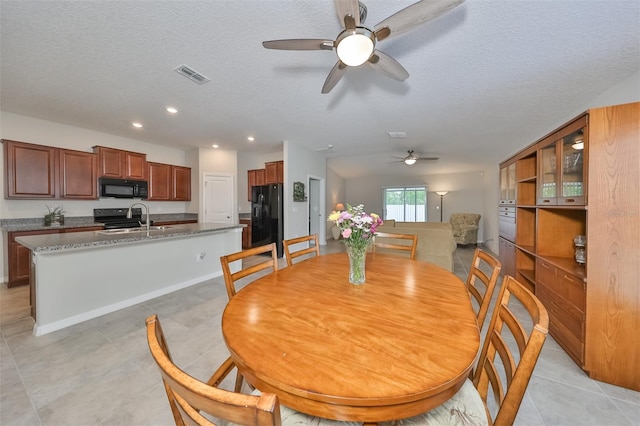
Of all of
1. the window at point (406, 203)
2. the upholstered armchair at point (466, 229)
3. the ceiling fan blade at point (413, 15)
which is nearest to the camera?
the ceiling fan blade at point (413, 15)

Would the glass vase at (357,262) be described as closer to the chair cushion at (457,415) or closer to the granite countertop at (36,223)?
the chair cushion at (457,415)

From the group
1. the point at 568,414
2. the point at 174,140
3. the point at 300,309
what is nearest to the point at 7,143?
the point at 174,140

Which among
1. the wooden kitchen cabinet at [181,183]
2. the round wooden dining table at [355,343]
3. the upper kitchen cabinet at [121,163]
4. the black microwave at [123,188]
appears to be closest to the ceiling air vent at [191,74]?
the round wooden dining table at [355,343]

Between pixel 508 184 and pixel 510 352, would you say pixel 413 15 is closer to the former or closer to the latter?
pixel 510 352

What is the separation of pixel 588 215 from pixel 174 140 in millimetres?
5782

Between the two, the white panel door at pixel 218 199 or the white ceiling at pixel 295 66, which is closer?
the white ceiling at pixel 295 66

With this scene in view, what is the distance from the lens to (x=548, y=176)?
2.18m

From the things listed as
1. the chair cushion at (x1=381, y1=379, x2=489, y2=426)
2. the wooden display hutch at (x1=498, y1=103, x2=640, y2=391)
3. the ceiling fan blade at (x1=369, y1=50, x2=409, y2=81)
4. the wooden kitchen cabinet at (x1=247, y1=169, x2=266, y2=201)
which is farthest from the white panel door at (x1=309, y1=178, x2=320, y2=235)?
the chair cushion at (x1=381, y1=379, x2=489, y2=426)

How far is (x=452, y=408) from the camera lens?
31.8 inches

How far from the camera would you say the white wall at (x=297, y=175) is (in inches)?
189

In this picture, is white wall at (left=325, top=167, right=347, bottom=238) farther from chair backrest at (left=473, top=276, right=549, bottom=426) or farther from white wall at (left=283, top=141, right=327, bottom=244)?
chair backrest at (left=473, top=276, right=549, bottom=426)

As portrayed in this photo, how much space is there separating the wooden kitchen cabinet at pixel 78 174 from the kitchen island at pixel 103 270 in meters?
1.77

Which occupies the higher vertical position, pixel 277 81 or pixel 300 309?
pixel 277 81

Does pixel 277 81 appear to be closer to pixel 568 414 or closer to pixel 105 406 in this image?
pixel 105 406
